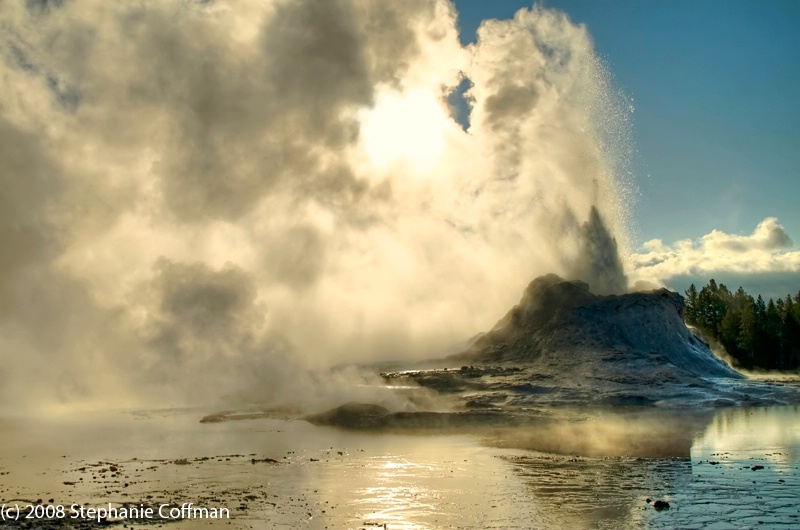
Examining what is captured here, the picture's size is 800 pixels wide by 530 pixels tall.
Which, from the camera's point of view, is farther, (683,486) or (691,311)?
(691,311)

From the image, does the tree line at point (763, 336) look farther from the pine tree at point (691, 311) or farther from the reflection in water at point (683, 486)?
the reflection in water at point (683, 486)

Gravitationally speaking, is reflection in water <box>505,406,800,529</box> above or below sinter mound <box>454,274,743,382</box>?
below

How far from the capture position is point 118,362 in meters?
77.2

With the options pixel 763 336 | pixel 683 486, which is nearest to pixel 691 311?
pixel 763 336

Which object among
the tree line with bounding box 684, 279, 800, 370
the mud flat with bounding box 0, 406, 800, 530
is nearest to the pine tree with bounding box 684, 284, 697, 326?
the tree line with bounding box 684, 279, 800, 370

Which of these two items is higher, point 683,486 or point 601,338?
point 601,338

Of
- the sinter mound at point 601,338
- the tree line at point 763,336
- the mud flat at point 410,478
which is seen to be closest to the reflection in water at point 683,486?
the mud flat at point 410,478

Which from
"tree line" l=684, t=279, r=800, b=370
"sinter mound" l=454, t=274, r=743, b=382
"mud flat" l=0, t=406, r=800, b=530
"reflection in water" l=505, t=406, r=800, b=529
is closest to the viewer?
"reflection in water" l=505, t=406, r=800, b=529

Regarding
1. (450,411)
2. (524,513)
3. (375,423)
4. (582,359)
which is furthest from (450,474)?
(582,359)

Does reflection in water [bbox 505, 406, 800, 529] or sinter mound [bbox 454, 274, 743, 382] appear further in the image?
sinter mound [bbox 454, 274, 743, 382]

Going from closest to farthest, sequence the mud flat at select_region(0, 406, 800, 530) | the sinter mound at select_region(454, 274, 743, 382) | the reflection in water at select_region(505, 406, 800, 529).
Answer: the reflection in water at select_region(505, 406, 800, 529) → the mud flat at select_region(0, 406, 800, 530) → the sinter mound at select_region(454, 274, 743, 382)

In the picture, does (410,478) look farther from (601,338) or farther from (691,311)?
(691,311)

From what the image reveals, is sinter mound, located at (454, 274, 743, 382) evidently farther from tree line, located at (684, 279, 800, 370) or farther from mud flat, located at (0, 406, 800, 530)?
tree line, located at (684, 279, 800, 370)

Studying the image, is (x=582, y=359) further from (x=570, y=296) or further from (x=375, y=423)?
(x=375, y=423)
